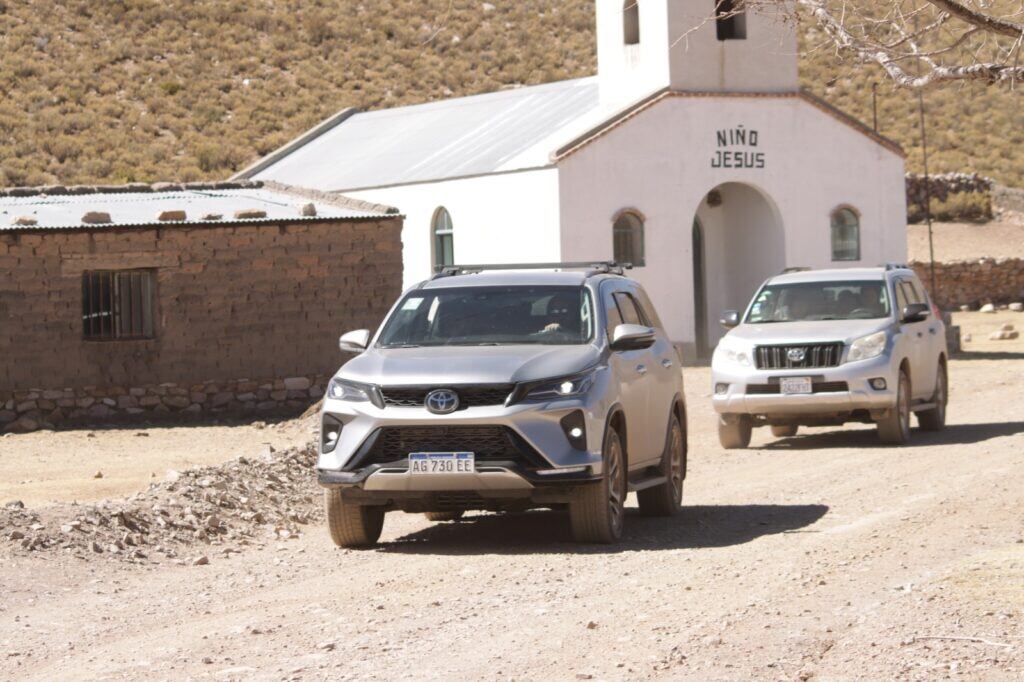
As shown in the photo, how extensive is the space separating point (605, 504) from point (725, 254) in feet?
81.7

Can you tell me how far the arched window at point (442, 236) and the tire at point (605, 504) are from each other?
23457 millimetres

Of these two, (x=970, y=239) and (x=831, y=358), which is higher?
(x=970, y=239)

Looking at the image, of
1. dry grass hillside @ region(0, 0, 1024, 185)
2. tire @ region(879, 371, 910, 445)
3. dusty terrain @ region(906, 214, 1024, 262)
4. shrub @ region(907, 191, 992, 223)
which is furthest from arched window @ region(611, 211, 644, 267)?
shrub @ region(907, 191, 992, 223)

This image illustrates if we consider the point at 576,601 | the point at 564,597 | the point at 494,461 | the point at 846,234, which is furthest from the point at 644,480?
the point at 846,234

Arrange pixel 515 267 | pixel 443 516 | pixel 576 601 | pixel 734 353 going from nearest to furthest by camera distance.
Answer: pixel 576 601 < pixel 515 267 < pixel 443 516 < pixel 734 353

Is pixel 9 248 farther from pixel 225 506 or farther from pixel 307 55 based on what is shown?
pixel 307 55

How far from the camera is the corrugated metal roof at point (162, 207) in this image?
2603 centimetres

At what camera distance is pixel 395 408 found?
11.2 meters

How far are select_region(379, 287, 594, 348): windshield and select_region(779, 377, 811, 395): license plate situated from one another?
654 cm

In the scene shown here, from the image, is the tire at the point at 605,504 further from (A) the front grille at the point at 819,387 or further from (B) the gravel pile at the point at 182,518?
(A) the front grille at the point at 819,387

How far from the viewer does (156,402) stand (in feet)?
84.9

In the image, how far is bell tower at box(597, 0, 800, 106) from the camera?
3316 centimetres

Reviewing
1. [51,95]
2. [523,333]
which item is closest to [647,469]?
[523,333]

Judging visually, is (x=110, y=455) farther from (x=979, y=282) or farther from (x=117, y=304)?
(x=979, y=282)
